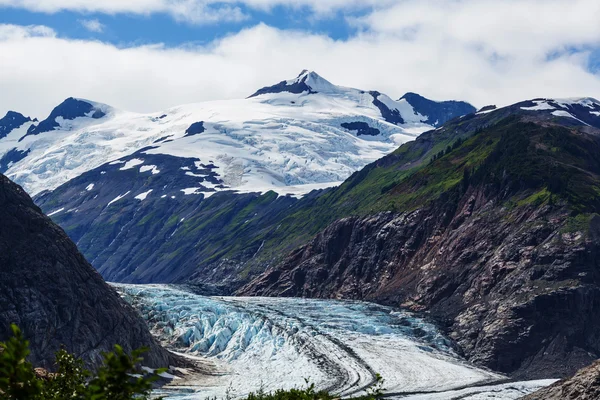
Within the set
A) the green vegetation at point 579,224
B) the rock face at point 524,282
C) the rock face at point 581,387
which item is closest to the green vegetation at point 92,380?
the rock face at point 581,387

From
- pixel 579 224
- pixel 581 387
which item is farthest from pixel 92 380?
pixel 579 224

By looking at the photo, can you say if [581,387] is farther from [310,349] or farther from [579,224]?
[579,224]

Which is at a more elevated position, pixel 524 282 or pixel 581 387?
pixel 524 282

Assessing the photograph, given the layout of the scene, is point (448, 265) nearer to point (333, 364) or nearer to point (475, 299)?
point (475, 299)

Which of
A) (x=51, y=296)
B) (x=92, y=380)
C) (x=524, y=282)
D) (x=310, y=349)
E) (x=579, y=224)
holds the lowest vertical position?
(x=310, y=349)

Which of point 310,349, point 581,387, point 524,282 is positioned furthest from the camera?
point 524,282

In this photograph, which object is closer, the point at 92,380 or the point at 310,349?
the point at 92,380

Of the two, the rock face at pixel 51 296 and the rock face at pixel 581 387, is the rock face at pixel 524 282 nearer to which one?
the rock face at pixel 51 296
